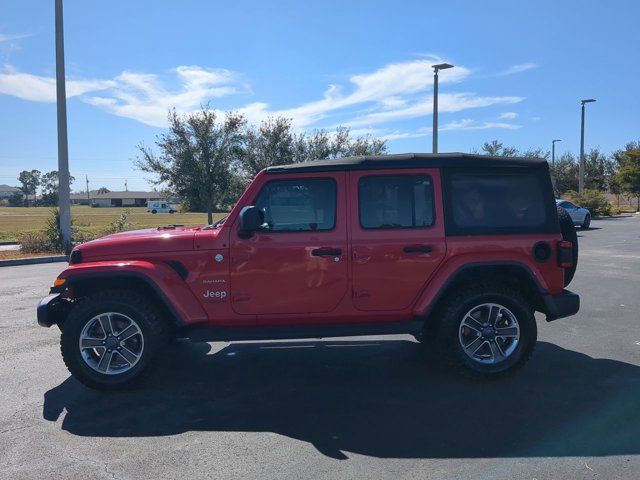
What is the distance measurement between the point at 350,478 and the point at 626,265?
38.3 feet

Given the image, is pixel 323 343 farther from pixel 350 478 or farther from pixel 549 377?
pixel 350 478

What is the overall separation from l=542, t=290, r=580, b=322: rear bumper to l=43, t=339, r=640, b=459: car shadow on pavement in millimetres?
590

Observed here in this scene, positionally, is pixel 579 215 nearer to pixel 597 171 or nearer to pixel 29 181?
pixel 597 171

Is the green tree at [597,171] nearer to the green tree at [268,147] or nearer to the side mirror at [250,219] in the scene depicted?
the green tree at [268,147]

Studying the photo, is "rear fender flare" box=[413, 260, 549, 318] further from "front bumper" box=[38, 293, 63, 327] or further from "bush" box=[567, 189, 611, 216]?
"bush" box=[567, 189, 611, 216]

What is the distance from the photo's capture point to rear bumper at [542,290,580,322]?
521 cm

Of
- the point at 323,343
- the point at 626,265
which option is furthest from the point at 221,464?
the point at 626,265

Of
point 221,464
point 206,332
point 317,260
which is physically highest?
point 317,260

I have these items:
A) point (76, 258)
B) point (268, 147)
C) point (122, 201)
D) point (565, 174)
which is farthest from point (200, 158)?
point (122, 201)

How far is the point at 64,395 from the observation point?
16.4 feet

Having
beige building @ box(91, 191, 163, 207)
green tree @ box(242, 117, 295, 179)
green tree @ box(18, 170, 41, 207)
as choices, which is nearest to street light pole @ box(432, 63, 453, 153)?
green tree @ box(242, 117, 295, 179)

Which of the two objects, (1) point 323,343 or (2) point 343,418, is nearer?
(2) point 343,418

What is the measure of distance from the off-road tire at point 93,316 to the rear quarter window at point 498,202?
113 inches

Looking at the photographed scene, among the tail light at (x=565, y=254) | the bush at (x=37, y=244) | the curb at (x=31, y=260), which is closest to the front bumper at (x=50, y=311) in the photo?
the tail light at (x=565, y=254)
